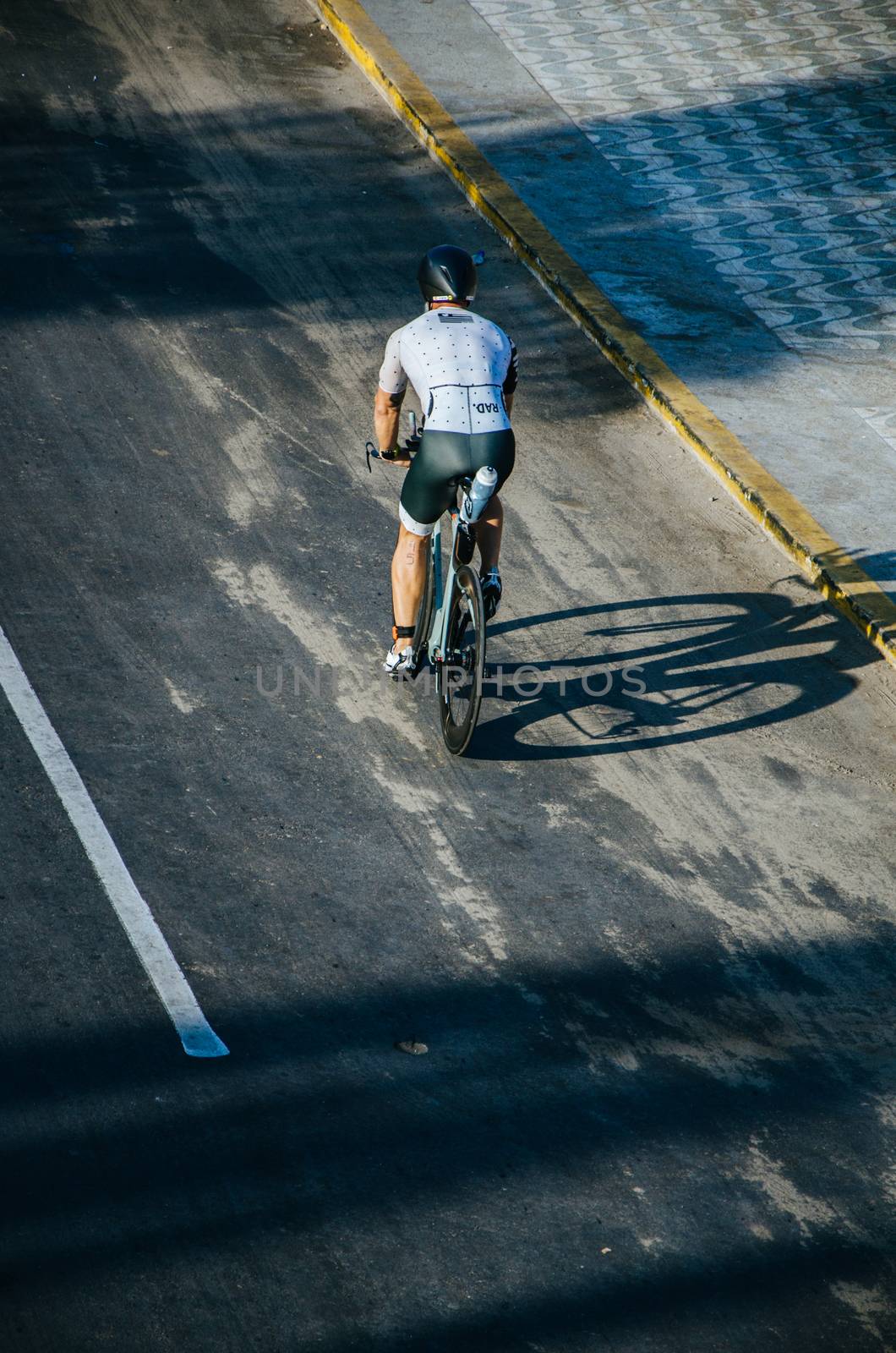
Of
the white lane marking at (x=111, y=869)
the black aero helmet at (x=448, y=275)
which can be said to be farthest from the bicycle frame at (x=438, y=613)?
the white lane marking at (x=111, y=869)

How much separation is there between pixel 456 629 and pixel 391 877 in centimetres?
133

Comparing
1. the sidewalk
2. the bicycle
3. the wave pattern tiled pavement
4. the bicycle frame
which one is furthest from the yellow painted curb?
the bicycle frame

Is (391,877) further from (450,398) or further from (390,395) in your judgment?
(390,395)

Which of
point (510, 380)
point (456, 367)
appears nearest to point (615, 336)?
point (510, 380)

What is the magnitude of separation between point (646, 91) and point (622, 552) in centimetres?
653

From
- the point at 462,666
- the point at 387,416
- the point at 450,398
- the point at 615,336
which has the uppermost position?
the point at 450,398

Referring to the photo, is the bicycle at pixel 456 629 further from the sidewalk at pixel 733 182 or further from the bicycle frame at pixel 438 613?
→ the sidewalk at pixel 733 182

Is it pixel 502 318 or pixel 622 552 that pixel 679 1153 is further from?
pixel 502 318

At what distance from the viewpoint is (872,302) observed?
1030 centimetres

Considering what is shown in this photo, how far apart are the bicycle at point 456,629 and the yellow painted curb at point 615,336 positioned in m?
2.30

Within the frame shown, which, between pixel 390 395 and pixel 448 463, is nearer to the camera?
pixel 448 463

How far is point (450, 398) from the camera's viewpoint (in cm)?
610

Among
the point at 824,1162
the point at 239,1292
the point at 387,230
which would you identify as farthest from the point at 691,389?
the point at 239,1292

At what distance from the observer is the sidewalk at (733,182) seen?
9.10 metres
